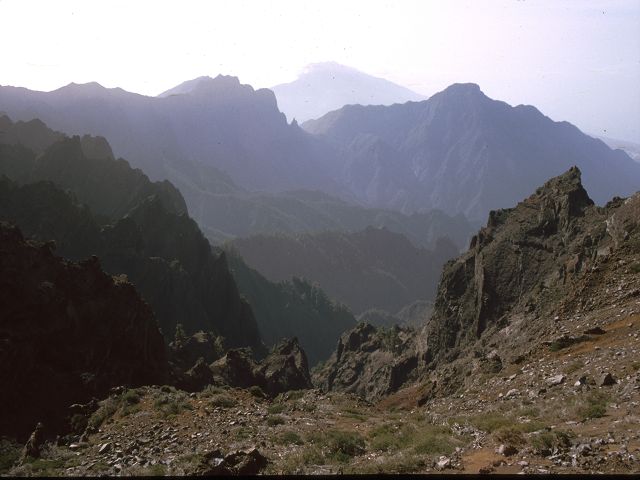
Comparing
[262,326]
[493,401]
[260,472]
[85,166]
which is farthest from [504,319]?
[85,166]

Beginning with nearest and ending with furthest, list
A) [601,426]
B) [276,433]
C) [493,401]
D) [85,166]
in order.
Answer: [601,426]
[276,433]
[493,401]
[85,166]

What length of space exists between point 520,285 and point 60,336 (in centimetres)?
4252

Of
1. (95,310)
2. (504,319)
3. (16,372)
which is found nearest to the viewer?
(16,372)

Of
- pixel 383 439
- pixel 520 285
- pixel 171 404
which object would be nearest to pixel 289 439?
pixel 383 439

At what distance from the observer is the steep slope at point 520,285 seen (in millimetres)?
28406

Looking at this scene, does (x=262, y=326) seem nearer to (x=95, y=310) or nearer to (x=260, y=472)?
(x=95, y=310)

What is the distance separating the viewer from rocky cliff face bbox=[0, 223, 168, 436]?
26828 millimetres

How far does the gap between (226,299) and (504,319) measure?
8114 centimetres

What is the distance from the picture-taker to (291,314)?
17038 centimetres

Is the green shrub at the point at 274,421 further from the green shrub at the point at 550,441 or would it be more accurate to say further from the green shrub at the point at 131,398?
the green shrub at the point at 550,441

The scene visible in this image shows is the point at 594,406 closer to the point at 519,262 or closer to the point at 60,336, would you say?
the point at 60,336

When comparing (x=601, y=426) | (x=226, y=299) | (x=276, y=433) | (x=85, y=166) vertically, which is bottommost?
(x=226, y=299)

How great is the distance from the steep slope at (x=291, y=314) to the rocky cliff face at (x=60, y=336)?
4249 inches

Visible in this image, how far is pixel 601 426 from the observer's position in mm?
12789
